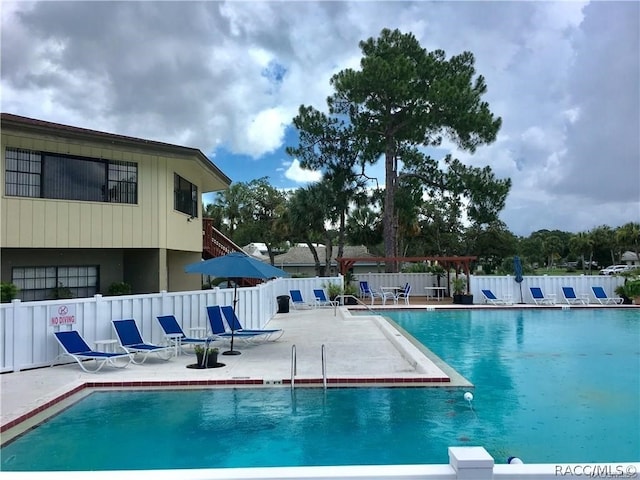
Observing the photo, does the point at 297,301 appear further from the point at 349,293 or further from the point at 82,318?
the point at 82,318

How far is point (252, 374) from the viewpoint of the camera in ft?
29.8

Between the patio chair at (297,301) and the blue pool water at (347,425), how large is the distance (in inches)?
496

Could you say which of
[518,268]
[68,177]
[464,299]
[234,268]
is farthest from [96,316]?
[518,268]

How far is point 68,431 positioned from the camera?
21.3 feet

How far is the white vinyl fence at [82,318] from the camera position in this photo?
911 cm

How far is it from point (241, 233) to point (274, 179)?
687 centimetres

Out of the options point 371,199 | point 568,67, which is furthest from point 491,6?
point 371,199

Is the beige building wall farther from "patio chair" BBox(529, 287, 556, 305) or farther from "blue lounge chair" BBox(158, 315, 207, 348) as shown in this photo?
"patio chair" BBox(529, 287, 556, 305)

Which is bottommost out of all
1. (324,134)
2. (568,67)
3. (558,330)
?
(558,330)

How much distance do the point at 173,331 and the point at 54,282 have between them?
280 inches

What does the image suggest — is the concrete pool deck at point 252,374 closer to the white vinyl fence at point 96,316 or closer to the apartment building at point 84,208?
the white vinyl fence at point 96,316

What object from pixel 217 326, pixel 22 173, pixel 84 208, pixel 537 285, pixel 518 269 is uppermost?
pixel 22 173

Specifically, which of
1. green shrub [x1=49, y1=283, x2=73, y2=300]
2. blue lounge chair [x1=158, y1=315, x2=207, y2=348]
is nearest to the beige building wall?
green shrub [x1=49, y1=283, x2=73, y2=300]

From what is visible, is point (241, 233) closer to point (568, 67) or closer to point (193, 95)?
point (193, 95)
